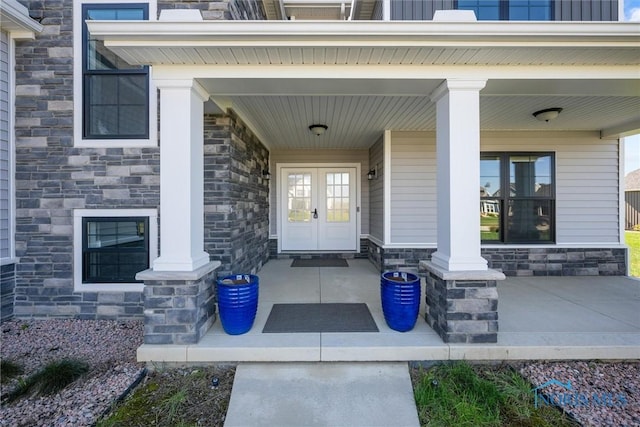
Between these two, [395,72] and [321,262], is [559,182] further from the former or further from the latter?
[321,262]

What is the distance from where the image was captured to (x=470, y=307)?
2.70 m

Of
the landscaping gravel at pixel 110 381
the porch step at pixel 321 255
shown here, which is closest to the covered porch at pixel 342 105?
the landscaping gravel at pixel 110 381

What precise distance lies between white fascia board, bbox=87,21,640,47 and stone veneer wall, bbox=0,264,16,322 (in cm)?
312

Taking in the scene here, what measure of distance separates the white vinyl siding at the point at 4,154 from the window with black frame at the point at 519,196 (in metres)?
6.73

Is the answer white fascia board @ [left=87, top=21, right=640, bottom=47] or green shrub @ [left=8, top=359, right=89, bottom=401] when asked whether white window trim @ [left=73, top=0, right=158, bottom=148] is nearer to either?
white fascia board @ [left=87, top=21, right=640, bottom=47]

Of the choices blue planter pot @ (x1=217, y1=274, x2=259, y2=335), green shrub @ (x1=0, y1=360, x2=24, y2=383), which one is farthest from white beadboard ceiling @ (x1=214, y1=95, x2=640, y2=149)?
green shrub @ (x1=0, y1=360, x2=24, y2=383)

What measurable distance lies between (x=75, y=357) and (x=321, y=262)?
4253 mm

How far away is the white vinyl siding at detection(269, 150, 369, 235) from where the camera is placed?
687 cm

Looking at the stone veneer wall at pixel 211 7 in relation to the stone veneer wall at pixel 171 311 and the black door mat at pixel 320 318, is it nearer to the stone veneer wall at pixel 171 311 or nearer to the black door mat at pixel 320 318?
the stone veneer wall at pixel 171 311

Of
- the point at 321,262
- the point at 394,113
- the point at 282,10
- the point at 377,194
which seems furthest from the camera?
the point at 321,262

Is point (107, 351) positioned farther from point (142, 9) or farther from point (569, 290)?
point (569, 290)

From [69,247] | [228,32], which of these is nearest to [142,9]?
[228,32]

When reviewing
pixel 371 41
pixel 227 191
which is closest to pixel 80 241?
pixel 227 191

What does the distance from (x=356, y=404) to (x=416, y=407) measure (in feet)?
1.41
